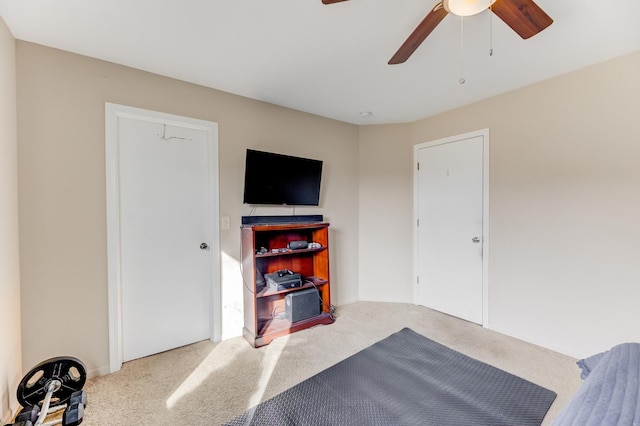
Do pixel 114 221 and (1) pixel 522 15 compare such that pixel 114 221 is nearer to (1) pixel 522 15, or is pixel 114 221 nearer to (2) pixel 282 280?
(2) pixel 282 280

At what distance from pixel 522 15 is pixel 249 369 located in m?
2.75

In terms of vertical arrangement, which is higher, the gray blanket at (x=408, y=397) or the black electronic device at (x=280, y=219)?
the black electronic device at (x=280, y=219)

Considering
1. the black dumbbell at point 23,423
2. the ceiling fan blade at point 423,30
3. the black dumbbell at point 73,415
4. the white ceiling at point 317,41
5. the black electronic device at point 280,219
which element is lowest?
the black dumbbell at point 73,415

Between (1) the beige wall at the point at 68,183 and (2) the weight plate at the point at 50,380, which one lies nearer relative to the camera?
(2) the weight plate at the point at 50,380

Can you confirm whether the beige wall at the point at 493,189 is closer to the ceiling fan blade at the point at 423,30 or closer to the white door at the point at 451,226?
the white door at the point at 451,226

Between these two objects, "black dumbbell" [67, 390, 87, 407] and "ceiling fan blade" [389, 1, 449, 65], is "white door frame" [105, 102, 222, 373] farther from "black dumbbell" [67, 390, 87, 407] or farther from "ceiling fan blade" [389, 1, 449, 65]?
"ceiling fan blade" [389, 1, 449, 65]

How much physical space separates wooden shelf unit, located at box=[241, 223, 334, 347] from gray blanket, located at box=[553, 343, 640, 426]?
7.08ft

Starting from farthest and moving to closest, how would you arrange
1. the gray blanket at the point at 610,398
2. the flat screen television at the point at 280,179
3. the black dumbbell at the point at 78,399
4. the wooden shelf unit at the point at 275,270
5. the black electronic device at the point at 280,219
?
the black electronic device at the point at 280,219, the flat screen television at the point at 280,179, the wooden shelf unit at the point at 275,270, the black dumbbell at the point at 78,399, the gray blanket at the point at 610,398

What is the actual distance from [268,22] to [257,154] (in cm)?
116

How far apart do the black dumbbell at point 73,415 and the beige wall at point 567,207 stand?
335 centimetres

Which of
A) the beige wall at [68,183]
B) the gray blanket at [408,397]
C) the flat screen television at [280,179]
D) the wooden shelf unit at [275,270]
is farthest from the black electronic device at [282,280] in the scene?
the beige wall at [68,183]

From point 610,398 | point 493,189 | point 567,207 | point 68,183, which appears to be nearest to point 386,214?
point 493,189

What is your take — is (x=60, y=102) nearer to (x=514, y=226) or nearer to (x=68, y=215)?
(x=68, y=215)

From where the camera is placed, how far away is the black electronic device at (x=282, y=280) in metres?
2.72
